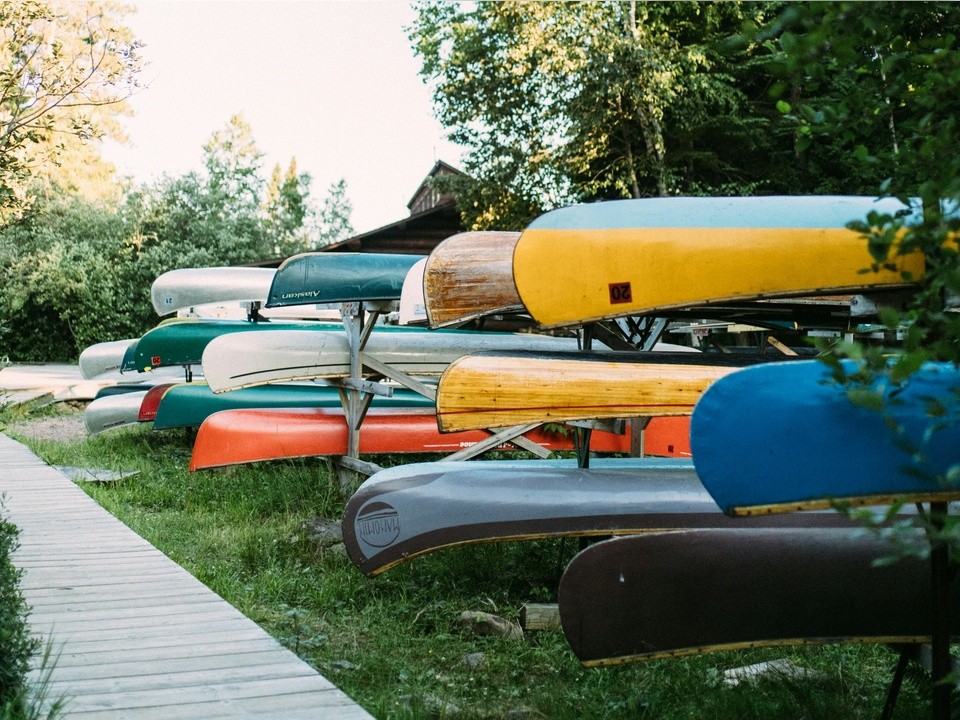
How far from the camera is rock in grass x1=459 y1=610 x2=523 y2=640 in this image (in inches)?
171

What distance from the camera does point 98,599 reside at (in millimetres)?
3861

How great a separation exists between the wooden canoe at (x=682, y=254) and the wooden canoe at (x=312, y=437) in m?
3.71

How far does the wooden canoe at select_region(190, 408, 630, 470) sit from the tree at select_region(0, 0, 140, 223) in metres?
2.27

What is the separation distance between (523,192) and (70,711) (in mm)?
17843

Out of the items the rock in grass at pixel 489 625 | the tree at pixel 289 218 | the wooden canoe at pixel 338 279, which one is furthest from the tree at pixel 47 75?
the tree at pixel 289 218

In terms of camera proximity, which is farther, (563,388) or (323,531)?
(323,531)

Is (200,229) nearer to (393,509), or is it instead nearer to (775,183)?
(775,183)

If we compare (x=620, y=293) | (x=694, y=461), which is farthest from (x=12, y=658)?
(x=620, y=293)

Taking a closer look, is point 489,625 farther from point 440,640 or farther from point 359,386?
point 359,386

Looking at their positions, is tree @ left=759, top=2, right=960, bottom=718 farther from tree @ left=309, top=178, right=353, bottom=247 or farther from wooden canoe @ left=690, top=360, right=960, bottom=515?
tree @ left=309, top=178, right=353, bottom=247

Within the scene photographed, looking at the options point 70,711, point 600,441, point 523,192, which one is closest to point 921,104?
point 70,711

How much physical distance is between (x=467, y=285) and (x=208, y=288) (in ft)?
20.5

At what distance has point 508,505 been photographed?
449 centimetres

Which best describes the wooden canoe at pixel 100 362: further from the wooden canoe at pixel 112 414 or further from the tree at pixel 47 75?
the tree at pixel 47 75
